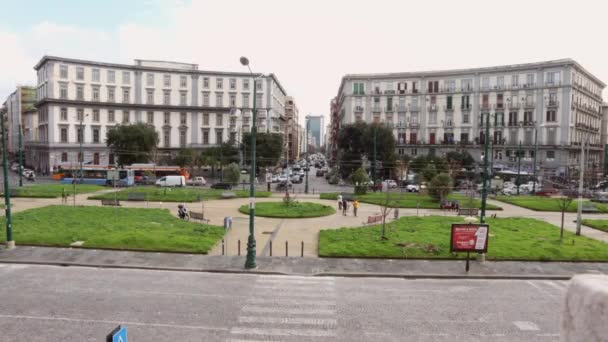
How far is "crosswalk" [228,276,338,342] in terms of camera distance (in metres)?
10.9

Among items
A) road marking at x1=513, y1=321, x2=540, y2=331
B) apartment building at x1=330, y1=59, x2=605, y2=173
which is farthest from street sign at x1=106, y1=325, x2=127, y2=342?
apartment building at x1=330, y1=59, x2=605, y2=173

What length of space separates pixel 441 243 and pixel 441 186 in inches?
755

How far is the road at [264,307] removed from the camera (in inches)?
432

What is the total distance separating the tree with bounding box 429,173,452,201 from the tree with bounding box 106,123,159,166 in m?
46.3

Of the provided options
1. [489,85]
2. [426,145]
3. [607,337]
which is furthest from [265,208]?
[489,85]

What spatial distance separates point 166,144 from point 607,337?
3252 inches

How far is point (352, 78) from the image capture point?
78812 millimetres

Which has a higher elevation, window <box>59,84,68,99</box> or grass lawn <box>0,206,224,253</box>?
window <box>59,84,68,99</box>

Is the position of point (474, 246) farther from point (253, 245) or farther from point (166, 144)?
point (166, 144)

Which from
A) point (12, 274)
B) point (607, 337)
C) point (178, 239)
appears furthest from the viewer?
point (178, 239)

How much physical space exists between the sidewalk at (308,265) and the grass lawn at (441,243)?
2.45 ft

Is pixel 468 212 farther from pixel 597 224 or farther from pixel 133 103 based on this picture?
pixel 133 103

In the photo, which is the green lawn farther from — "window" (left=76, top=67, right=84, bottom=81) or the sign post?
"window" (left=76, top=67, right=84, bottom=81)

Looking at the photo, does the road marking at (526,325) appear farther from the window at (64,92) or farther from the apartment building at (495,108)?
the window at (64,92)
